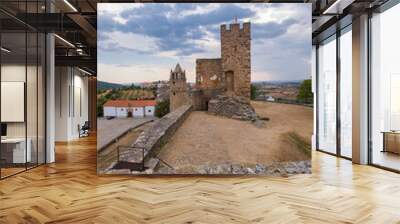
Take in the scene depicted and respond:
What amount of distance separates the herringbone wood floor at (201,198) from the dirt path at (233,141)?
36 centimetres

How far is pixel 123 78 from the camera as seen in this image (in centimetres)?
627

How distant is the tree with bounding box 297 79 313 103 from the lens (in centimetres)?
636

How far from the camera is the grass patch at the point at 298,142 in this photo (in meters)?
6.26

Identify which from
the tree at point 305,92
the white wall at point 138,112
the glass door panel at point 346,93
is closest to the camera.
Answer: the white wall at point 138,112

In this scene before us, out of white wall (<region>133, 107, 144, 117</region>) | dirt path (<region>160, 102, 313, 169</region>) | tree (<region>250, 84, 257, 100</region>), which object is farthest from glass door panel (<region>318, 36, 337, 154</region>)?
white wall (<region>133, 107, 144, 117</region>)

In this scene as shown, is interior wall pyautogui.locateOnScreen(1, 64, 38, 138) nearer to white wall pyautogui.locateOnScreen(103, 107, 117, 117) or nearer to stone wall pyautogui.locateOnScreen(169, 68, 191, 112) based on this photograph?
white wall pyautogui.locateOnScreen(103, 107, 117, 117)

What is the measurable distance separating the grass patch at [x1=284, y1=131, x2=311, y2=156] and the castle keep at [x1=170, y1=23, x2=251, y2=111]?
983 mm

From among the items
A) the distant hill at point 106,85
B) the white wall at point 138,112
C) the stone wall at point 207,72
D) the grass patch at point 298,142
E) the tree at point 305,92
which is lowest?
the grass patch at point 298,142

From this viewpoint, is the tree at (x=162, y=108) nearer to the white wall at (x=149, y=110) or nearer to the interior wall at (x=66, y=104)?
the white wall at (x=149, y=110)

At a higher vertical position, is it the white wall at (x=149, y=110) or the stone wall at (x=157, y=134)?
the white wall at (x=149, y=110)

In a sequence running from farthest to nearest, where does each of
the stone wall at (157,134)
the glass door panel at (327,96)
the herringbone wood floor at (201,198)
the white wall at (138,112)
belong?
the glass door panel at (327,96) → the white wall at (138,112) → the stone wall at (157,134) → the herringbone wood floor at (201,198)

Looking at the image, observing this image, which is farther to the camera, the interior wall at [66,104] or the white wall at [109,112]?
the interior wall at [66,104]

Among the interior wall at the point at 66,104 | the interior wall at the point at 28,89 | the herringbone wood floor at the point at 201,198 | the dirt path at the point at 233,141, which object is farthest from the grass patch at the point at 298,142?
the interior wall at the point at 66,104

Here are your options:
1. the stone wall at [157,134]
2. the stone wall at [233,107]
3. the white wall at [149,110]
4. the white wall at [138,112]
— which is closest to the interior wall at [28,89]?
the stone wall at [157,134]
